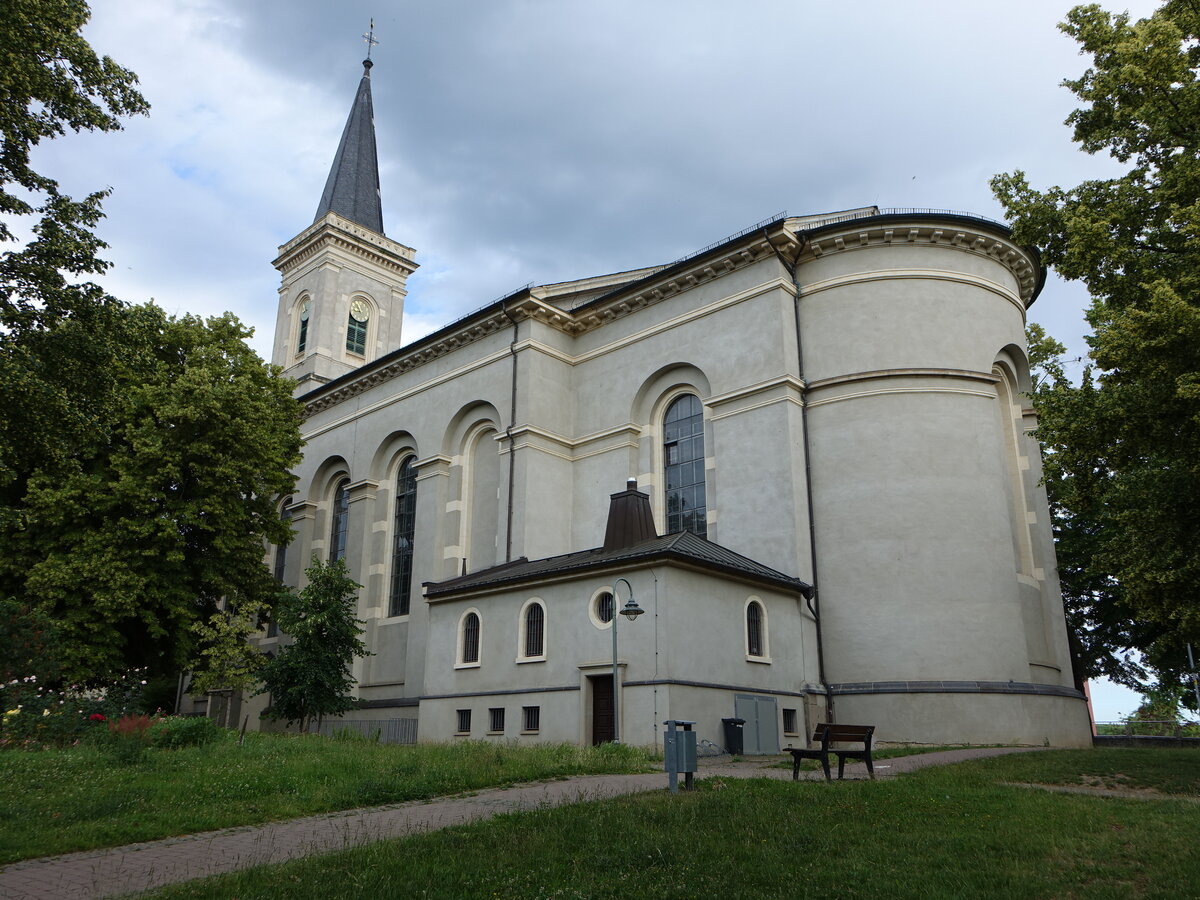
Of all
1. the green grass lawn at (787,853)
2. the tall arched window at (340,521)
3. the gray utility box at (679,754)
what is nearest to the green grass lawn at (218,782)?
the gray utility box at (679,754)

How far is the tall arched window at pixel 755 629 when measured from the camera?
2172 centimetres

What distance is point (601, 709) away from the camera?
20703 millimetres

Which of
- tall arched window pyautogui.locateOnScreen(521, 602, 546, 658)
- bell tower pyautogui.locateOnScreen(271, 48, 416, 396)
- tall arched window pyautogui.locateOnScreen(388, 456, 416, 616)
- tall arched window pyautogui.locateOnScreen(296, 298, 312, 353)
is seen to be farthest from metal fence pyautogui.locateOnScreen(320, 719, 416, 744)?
tall arched window pyautogui.locateOnScreen(296, 298, 312, 353)

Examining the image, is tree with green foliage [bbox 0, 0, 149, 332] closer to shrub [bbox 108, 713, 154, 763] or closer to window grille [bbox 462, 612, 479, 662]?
shrub [bbox 108, 713, 154, 763]

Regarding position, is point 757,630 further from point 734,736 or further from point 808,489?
point 808,489

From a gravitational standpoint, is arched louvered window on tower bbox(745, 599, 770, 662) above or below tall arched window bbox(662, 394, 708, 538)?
below

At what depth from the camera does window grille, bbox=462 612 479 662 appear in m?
24.0

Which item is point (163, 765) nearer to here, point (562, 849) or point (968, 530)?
point (562, 849)

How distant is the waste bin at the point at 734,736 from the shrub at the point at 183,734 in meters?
9.97

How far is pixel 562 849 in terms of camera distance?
8539mm

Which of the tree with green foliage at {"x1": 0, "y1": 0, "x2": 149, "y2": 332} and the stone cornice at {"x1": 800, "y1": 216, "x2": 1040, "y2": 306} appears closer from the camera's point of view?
the tree with green foliage at {"x1": 0, "y1": 0, "x2": 149, "y2": 332}

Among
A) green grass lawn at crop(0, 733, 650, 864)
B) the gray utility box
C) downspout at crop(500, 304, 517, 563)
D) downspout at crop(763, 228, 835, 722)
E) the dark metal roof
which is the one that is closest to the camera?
green grass lawn at crop(0, 733, 650, 864)

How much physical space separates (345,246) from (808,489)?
33.3 m

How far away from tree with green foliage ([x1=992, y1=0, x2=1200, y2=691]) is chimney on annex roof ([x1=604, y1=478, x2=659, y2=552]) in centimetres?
983
